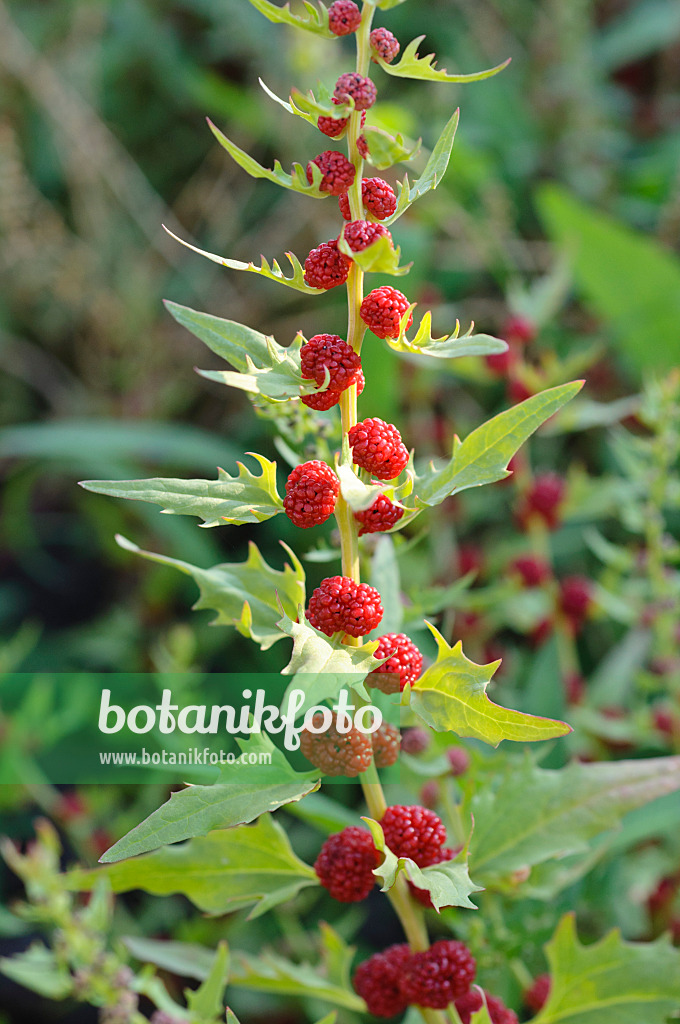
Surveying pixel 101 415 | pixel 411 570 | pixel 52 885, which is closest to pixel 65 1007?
pixel 52 885

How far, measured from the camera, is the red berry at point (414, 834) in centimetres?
42

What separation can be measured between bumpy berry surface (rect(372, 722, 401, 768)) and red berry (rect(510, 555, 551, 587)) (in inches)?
19.4

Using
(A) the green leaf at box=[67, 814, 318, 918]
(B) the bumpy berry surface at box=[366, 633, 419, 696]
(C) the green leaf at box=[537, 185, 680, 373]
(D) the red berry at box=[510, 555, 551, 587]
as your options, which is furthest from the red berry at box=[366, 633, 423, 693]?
(C) the green leaf at box=[537, 185, 680, 373]

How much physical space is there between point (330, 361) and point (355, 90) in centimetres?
11

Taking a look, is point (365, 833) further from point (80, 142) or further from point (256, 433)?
point (80, 142)

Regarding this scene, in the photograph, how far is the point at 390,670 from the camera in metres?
0.42

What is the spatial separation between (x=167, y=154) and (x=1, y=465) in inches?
29.6

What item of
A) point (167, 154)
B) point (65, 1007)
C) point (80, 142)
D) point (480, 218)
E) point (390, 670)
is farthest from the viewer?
point (167, 154)

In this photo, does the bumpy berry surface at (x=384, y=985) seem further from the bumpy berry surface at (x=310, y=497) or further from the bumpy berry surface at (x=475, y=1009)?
the bumpy berry surface at (x=310, y=497)

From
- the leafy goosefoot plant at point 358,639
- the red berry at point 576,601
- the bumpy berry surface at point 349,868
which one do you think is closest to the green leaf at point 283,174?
the leafy goosefoot plant at point 358,639

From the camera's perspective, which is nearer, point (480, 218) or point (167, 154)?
point (480, 218)

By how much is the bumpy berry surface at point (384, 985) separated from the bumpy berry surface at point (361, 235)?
0.36 meters

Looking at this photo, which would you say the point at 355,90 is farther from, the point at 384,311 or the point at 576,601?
the point at 576,601

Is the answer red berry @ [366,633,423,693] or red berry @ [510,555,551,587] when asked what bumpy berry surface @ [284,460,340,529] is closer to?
red berry @ [366,633,423,693]
